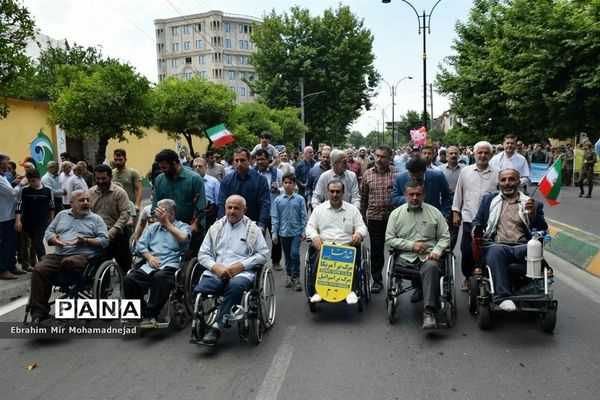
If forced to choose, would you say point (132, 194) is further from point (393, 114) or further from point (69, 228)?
point (393, 114)

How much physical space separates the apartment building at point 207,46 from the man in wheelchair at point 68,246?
8651cm

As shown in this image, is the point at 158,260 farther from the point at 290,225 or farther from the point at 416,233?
the point at 416,233

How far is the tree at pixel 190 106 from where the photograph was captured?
2123cm

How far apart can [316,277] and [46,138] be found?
14.7 meters

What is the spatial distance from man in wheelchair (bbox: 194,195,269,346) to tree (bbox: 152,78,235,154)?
16.5 m

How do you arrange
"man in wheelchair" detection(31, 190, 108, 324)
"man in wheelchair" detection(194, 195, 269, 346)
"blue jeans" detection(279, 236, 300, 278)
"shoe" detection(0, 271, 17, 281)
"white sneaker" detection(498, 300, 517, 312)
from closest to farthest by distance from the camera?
"white sneaker" detection(498, 300, 517, 312) < "man in wheelchair" detection(194, 195, 269, 346) < "man in wheelchair" detection(31, 190, 108, 324) < "blue jeans" detection(279, 236, 300, 278) < "shoe" detection(0, 271, 17, 281)

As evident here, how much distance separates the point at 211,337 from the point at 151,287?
0.92 metres

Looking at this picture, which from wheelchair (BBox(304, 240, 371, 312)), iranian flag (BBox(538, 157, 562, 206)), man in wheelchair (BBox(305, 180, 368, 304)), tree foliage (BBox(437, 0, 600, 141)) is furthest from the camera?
tree foliage (BBox(437, 0, 600, 141))

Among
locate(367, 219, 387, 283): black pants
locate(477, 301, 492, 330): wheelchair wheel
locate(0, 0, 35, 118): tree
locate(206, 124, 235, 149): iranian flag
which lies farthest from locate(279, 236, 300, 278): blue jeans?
locate(206, 124, 235, 149): iranian flag

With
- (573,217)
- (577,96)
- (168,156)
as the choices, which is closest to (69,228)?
(168,156)

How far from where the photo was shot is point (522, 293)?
16.3 feet

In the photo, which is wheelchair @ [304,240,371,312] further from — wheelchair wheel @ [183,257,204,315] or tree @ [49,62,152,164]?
tree @ [49,62,152,164]

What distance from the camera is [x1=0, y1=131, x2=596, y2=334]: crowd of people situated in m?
5.19

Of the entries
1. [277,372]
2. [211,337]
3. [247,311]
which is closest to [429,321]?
[277,372]
